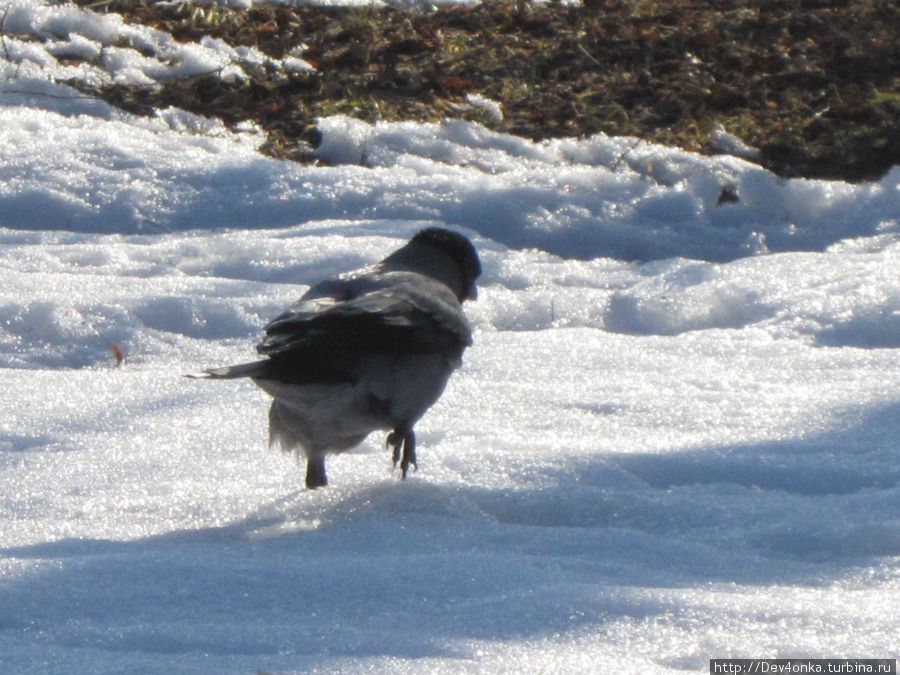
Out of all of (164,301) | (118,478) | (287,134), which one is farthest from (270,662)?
(287,134)

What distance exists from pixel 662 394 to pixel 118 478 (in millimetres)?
1881

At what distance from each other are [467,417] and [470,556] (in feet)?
4.62

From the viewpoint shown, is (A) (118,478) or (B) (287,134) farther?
(B) (287,134)

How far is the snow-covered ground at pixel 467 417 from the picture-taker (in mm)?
2240

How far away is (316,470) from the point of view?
3.46m

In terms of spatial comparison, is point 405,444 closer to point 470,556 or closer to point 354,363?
point 354,363

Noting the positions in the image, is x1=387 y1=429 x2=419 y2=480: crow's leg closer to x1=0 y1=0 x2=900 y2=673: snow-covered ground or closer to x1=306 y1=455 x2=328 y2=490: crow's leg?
x1=0 y1=0 x2=900 y2=673: snow-covered ground

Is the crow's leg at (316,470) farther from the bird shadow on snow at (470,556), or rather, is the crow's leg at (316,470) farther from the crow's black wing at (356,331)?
the crow's black wing at (356,331)

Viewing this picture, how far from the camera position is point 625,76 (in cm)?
862

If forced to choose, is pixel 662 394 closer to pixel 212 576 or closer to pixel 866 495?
pixel 866 495

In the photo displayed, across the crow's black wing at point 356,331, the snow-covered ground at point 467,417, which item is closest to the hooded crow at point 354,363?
the crow's black wing at point 356,331

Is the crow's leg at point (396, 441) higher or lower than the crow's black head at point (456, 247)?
lower

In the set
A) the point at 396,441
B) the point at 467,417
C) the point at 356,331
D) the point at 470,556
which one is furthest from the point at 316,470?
the point at 470,556

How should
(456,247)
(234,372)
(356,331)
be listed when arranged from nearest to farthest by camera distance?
(234,372) < (356,331) < (456,247)
